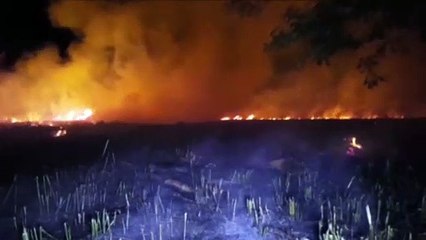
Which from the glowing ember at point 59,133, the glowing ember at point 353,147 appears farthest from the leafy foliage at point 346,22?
the glowing ember at point 59,133

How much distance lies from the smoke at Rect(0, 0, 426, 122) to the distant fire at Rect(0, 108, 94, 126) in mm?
114

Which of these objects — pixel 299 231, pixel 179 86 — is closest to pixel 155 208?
pixel 299 231

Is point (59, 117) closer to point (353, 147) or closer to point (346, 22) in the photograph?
point (353, 147)

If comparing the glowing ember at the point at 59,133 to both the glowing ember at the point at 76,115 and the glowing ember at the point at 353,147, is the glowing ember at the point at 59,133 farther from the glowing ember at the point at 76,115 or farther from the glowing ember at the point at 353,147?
the glowing ember at the point at 353,147

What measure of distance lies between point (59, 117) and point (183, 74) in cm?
258

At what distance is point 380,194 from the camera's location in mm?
7527

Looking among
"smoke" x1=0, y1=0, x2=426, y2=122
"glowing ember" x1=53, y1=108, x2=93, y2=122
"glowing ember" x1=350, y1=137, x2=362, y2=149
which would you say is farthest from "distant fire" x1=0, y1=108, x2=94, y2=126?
"glowing ember" x1=350, y1=137, x2=362, y2=149

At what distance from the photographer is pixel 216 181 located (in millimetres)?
8242

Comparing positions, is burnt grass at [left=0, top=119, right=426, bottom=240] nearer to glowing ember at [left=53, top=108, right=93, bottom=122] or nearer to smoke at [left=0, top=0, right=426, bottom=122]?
glowing ember at [left=53, top=108, right=93, bottom=122]

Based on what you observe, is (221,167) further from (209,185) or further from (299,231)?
(299,231)

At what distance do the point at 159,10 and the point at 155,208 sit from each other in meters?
8.66

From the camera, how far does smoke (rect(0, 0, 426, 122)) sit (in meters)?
14.7

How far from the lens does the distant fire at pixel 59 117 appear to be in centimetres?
1441

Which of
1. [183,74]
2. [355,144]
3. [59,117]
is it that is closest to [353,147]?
[355,144]
